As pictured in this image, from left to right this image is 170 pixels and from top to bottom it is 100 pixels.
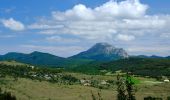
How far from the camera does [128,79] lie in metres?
89.9

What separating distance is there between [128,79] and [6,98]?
5049 cm

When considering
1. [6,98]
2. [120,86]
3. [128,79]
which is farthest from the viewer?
[6,98]

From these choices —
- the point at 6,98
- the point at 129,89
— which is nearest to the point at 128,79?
the point at 129,89

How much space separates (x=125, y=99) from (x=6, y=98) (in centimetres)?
4595

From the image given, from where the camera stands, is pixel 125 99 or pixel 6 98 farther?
pixel 6 98

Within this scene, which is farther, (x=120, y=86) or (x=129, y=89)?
(x=120, y=86)

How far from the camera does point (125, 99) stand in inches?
3755

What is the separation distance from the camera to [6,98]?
126m

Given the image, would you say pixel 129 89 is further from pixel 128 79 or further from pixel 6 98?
pixel 6 98

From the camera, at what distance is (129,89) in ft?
297

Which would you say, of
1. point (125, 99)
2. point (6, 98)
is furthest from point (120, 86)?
point (6, 98)

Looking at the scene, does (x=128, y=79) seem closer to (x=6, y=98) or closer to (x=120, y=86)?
(x=120, y=86)

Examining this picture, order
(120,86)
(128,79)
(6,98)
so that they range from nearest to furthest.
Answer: (128,79) → (120,86) → (6,98)

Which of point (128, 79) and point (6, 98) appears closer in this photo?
point (128, 79)
